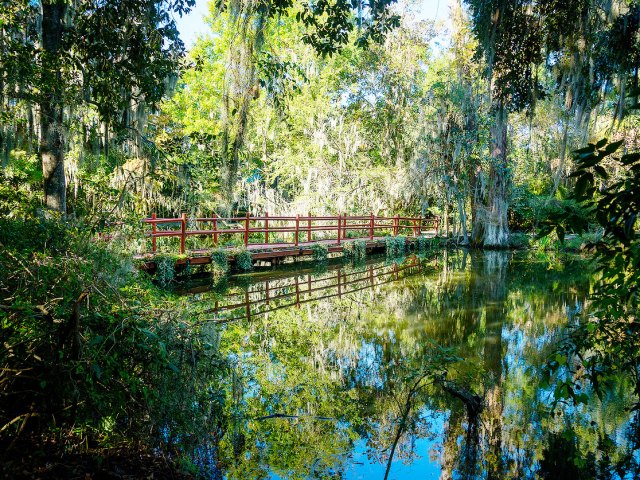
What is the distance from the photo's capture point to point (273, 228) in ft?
50.1

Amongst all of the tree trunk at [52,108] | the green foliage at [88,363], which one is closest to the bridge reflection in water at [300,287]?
the tree trunk at [52,108]

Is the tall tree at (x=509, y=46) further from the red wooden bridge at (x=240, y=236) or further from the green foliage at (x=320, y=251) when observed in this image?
the green foliage at (x=320, y=251)

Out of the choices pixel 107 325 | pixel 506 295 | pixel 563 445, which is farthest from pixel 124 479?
pixel 506 295

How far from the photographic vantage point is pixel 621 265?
224 cm

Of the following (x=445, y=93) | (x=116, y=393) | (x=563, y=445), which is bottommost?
(x=563, y=445)

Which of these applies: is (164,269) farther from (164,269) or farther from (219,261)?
(219,261)

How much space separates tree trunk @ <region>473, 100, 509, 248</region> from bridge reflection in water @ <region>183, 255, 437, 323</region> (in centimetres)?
607

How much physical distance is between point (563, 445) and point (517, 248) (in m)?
19.3

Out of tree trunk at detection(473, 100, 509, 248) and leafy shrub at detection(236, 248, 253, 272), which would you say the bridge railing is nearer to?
leafy shrub at detection(236, 248, 253, 272)

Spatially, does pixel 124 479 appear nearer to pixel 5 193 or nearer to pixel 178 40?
pixel 5 193

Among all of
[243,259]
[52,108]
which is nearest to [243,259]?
[243,259]

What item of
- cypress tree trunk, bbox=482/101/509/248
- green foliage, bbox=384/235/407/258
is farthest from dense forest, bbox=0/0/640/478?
cypress tree trunk, bbox=482/101/509/248

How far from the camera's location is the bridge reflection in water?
28.5 feet

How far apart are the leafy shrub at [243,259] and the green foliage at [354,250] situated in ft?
16.8
